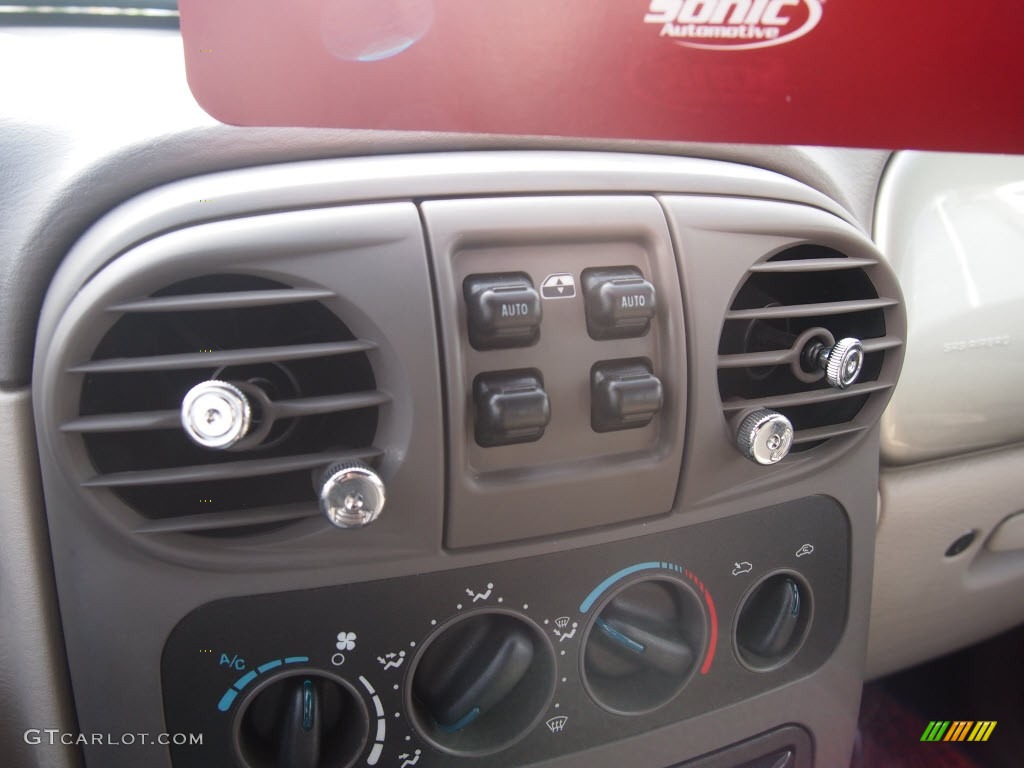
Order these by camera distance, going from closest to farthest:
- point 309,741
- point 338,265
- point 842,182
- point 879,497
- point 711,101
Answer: point 711,101 < point 338,265 < point 309,741 < point 842,182 < point 879,497

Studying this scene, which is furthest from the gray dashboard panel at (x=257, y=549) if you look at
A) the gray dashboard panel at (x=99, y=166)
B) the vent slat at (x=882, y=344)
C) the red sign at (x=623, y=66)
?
the red sign at (x=623, y=66)

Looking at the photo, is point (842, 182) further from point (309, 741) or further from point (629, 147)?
point (309, 741)

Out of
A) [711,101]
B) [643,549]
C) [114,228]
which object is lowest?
[643,549]

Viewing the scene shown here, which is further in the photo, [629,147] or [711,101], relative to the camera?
[629,147]

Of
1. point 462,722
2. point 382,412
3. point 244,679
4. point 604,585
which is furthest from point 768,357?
point 244,679

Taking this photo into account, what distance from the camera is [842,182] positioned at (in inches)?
38.5

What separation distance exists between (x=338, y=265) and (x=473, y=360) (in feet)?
0.47

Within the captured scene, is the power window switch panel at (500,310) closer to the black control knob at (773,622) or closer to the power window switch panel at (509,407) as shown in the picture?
the power window switch panel at (509,407)

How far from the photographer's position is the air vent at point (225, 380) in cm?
63

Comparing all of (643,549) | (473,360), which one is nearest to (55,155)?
(473,360)

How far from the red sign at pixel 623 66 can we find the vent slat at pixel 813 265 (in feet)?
1.00

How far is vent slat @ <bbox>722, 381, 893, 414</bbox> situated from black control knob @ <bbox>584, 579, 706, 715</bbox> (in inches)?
8.7

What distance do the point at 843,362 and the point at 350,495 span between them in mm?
507

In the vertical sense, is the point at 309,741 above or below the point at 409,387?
below
